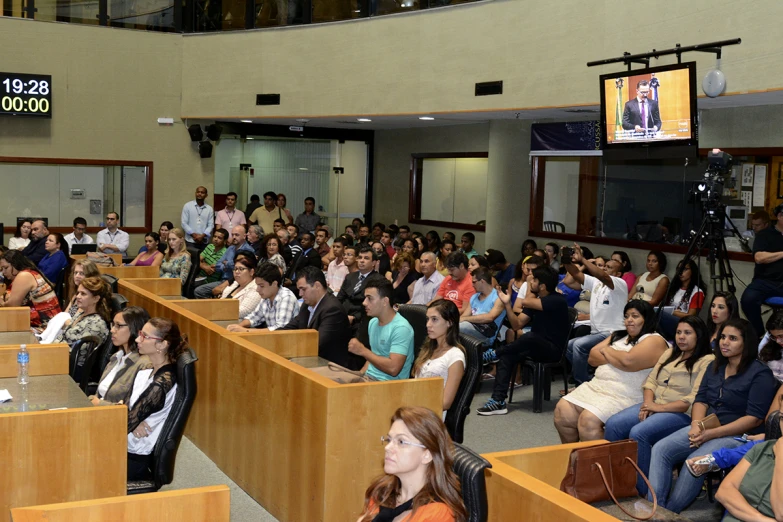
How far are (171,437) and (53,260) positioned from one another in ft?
19.9

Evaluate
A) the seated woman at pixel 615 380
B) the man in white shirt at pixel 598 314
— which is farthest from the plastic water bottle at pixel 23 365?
the man in white shirt at pixel 598 314

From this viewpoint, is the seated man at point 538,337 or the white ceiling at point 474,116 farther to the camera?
the white ceiling at point 474,116

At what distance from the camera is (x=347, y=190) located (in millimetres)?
15820

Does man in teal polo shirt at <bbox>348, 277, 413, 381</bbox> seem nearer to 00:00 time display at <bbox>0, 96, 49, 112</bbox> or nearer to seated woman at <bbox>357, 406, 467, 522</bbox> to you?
seated woman at <bbox>357, 406, 467, 522</bbox>

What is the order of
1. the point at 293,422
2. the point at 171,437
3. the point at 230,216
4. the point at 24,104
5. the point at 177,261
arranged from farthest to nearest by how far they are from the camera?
the point at 230,216 → the point at 24,104 → the point at 177,261 → the point at 293,422 → the point at 171,437

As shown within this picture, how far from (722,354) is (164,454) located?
300 cm

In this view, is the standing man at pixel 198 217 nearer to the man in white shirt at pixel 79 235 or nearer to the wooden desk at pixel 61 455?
the man in white shirt at pixel 79 235

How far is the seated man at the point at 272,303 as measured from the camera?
689 centimetres

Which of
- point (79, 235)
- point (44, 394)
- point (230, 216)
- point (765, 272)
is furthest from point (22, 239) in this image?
point (765, 272)

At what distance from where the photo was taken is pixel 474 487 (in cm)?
→ 308

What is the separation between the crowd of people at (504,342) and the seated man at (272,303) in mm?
15

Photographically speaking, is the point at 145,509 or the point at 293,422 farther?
the point at 293,422

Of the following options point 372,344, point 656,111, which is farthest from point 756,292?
point 372,344

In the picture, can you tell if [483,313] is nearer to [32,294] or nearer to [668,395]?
[668,395]
